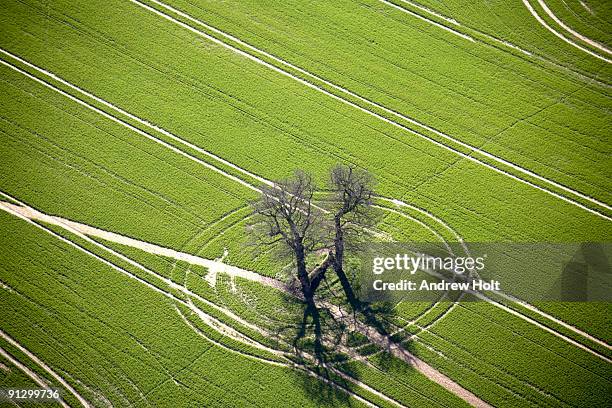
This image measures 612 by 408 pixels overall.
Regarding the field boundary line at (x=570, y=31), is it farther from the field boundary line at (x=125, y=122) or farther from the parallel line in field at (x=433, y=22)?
the field boundary line at (x=125, y=122)

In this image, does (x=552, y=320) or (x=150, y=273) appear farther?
(x=150, y=273)

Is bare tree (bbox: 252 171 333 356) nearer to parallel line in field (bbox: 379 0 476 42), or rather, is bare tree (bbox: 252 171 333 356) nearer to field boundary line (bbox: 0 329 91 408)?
field boundary line (bbox: 0 329 91 408)

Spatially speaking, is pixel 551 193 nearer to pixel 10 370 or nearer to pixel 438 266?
pixel 438 266

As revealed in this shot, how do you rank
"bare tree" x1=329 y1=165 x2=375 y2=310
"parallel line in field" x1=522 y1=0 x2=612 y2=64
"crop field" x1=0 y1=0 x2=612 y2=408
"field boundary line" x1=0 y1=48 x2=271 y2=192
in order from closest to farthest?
1. "crop field" x1=0 y1=0 x2=612 y2=408
2. "bare tree" x1=329 y1=165 x2=375 y2=310
3. "field boundary line" x1=0 y1=48 x2=271 y2=192
4. "parallel line in field" x1=522 y1=0 x2=612 y2=64

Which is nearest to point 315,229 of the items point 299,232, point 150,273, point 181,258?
point 299,232

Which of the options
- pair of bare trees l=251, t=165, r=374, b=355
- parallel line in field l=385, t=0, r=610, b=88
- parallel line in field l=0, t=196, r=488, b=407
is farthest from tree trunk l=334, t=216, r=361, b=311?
parallel line in field l=385, t=0, r=610, b=88

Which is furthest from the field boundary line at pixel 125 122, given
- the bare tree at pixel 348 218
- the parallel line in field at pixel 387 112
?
the parallel line in field at pixel 387 112
